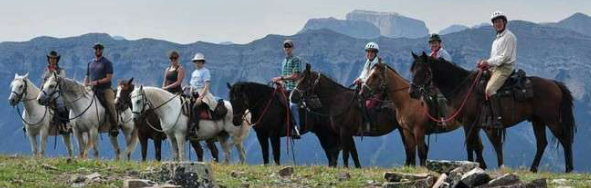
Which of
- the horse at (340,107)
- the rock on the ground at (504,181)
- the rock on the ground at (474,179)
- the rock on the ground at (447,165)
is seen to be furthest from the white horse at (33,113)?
the rock on the ground at (504,181)

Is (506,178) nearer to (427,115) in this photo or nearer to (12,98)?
(427,115)

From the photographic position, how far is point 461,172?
43.1ft

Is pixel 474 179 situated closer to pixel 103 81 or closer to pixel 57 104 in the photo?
pixel 103 81

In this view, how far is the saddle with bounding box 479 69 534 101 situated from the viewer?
18.1 metres

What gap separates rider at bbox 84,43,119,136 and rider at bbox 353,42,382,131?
280 inches

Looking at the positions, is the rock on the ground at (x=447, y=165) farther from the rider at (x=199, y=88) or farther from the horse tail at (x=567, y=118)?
the rider at (x=199, y=88)

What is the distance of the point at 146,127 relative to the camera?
24.2 m

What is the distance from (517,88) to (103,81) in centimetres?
1122

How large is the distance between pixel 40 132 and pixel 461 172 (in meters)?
13.8

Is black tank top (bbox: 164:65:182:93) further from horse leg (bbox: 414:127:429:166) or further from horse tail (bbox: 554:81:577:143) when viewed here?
horse tail (bbox: 554:81:577:143)

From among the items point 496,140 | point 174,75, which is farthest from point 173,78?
point 496,140

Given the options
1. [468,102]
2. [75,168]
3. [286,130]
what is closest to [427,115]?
[468,102]

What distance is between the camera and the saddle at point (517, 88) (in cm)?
1814

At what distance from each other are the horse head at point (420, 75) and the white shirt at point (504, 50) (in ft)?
4.42
